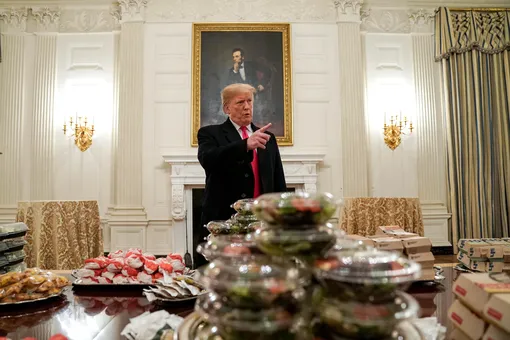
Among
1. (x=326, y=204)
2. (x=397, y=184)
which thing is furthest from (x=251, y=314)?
(x=397, y=184)

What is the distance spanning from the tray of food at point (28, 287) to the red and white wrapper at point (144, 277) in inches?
9.2

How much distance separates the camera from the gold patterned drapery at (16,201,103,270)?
307 cm

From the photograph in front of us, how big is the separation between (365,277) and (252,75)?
17.7 feet

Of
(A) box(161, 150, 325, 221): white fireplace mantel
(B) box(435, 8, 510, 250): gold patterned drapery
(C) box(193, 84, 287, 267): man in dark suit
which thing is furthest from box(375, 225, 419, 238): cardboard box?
(B) box(435, 8, 510, 250): gold patterned drapery

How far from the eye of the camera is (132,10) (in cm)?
568

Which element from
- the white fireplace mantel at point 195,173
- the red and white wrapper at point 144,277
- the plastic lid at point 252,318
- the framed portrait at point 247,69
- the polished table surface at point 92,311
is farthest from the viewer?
the framed portrait at point 247,69

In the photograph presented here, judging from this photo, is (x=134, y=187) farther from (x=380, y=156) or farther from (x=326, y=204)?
(x=326, y=204)

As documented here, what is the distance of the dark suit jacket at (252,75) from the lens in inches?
223

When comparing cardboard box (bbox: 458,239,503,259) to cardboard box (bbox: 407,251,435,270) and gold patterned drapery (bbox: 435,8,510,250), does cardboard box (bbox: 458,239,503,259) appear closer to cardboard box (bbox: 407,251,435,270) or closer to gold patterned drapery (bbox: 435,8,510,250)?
cardboard box (bbox: 407,251,435,270)

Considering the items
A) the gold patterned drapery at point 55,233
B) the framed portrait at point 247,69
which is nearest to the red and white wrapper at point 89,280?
the gold patterned drapery at point 55,233

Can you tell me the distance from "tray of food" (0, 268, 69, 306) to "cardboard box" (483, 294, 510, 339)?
1.16m

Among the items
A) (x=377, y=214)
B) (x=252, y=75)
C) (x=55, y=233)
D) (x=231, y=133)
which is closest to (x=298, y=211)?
(x=231, y=133)

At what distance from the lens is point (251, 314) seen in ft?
1.64

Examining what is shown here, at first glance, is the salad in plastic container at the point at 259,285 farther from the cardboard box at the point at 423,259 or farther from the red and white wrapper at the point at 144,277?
the cardboard box at the point at 423,259
